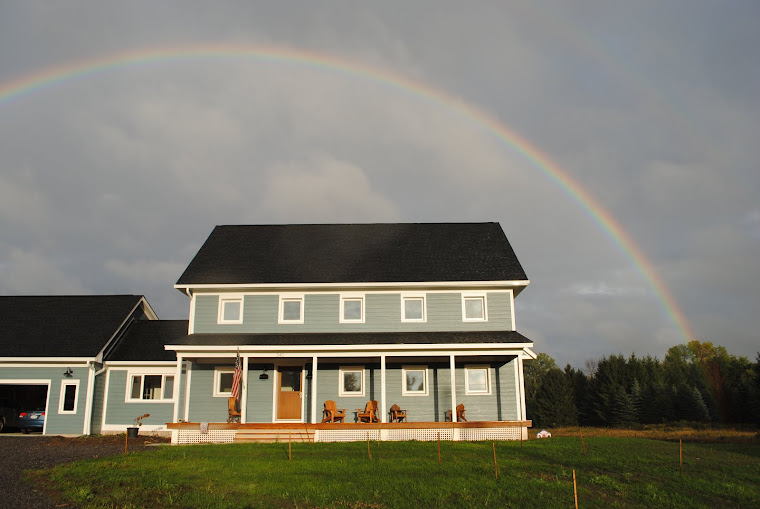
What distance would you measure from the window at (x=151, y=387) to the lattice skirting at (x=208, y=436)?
15.9ft

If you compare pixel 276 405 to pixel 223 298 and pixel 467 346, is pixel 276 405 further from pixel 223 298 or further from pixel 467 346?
pixel 467 346

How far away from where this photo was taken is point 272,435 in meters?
18.8

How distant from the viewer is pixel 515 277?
2214 cm

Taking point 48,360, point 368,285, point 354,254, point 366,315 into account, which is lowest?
point 48,360

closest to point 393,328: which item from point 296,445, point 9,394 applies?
point 296,445

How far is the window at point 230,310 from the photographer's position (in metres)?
22.5

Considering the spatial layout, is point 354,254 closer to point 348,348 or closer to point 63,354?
point 348,348

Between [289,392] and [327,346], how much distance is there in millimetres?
3036

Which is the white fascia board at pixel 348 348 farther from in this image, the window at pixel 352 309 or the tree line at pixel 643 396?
the tree line at pixel 643 396

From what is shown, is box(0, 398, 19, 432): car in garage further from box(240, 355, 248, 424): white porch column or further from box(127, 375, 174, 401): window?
box(240, 355, 248, 424): white porch column

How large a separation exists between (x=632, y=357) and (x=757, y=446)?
814 inches

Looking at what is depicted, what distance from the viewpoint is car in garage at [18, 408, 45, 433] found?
74.9 feet

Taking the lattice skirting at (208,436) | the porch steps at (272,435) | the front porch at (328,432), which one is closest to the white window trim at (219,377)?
the front porch at (328,432)

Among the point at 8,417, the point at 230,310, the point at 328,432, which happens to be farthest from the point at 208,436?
the point at 8,417
